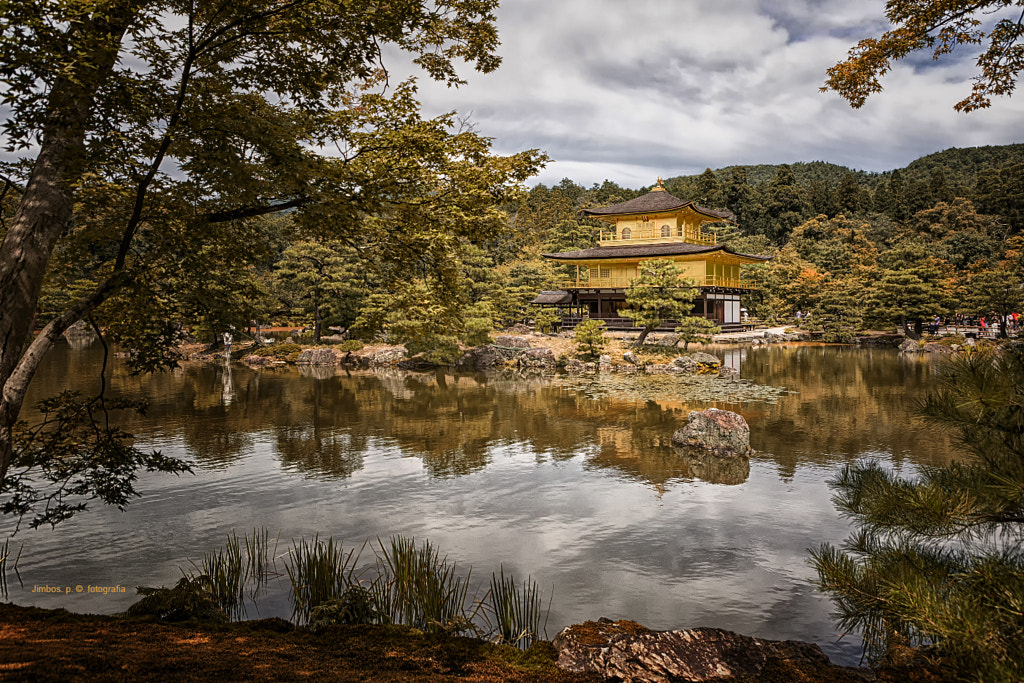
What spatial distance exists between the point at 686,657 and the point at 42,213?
18.2 feet

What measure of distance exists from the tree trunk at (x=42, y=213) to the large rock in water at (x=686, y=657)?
14.4 feet

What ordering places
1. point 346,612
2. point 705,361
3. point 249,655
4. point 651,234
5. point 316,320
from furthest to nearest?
point 651,234 < point 316,320 < point 705,361 < point 346,612 < point 249,655

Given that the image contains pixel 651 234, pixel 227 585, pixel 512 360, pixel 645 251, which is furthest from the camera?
pixel 651 234

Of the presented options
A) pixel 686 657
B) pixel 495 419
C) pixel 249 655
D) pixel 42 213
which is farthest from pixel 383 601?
pixel 495 419

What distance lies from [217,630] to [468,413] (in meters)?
11.3

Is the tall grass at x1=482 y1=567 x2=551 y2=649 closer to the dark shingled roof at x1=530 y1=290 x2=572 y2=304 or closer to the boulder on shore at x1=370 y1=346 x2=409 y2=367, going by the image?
the boulder on shore at x1=370 y1=346 x2=409 y2=367

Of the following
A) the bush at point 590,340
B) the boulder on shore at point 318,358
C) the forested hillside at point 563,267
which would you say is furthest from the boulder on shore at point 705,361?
the boulder on shore at point 318,358

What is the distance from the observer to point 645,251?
35.7 metres

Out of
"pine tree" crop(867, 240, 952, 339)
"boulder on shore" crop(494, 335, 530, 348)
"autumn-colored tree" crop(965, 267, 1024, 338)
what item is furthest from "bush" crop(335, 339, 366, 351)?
"autumn-colored tree" crop(965, 267, 1024, 338)

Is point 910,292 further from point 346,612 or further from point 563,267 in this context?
point 346,612

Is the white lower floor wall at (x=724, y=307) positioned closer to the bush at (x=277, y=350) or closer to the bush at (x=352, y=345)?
the bush at (x=352, y=345)

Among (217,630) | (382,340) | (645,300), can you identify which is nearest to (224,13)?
(217,630)

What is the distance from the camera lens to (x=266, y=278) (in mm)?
37031

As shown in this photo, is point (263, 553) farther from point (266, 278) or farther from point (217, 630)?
point (266, 278)
